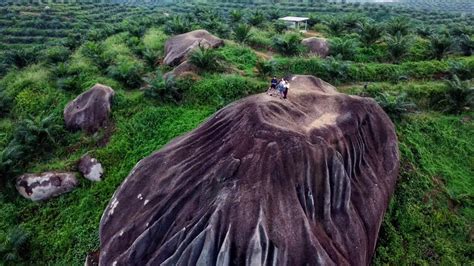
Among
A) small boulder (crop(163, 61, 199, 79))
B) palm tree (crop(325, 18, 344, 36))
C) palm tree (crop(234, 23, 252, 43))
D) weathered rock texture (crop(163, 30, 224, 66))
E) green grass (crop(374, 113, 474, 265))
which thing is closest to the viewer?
green grass (crop(374, 113, 474, 265))

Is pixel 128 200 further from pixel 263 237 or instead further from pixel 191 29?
pixel 191 29

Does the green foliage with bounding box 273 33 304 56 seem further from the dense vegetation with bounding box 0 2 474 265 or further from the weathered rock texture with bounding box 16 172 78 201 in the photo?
the weathered rock texture with bounding box 16 172 78 201

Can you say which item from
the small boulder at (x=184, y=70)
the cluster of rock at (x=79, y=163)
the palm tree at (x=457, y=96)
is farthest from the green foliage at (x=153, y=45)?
the palm tree at (x=457, y=96)

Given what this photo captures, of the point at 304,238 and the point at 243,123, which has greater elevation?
the point at 243,123

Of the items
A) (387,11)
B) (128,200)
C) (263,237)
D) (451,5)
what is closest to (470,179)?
(263,237)

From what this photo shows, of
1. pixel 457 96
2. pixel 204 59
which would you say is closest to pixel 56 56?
pixel 204 59

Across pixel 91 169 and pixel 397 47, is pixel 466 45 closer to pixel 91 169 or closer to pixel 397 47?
pixel 397 47

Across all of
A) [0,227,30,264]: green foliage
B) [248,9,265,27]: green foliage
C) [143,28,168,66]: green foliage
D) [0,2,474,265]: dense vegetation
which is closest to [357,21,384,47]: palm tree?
[0,2,474,265]: dense vegetation

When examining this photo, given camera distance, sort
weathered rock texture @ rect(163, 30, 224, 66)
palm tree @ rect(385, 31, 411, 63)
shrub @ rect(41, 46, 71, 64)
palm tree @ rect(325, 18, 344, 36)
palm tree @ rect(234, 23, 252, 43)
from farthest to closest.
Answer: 1. palm tree @ rect(325, 18, 344, 36)
2. palm tree @ rect(234, 23, 252, 43)
3. shrub @ rect(41, 46, 71, 64)
4. weathered rock texture @ rect(163, 30, 224, 66)
5. palm tree @ rect(385, 31, 411, 63)
